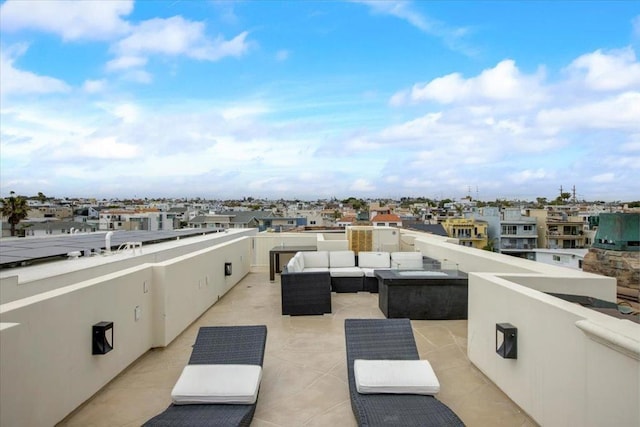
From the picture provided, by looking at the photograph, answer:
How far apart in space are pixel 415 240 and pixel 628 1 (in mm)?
6195

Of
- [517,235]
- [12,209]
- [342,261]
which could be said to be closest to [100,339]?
[342,261]

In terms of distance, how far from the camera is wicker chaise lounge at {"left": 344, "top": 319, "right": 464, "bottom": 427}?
2.71m

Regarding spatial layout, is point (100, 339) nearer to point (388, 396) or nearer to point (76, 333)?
point (76, 333)

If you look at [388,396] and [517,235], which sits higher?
[388,396]

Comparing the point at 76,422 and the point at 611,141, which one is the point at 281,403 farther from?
the point at 611,141

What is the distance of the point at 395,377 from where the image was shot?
10.6ft

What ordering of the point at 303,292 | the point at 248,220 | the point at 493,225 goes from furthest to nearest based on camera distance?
1. the point at 248,220
2. the point at 493,225
3. the point at 303,292

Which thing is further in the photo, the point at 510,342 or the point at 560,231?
the point at 560,231

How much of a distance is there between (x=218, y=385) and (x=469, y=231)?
37266 millimetres

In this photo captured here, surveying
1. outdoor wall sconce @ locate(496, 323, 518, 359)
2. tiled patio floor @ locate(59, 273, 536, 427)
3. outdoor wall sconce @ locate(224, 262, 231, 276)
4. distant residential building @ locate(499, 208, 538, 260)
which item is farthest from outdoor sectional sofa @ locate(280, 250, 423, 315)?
distant residential building @ locate(499, 208, 538, 260)

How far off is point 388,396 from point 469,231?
120 ft

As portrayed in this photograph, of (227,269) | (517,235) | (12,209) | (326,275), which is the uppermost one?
(12,209)

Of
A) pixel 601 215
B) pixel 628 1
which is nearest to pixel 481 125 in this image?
pixel 601 215

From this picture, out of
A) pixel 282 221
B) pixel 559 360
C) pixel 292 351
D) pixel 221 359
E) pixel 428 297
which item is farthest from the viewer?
pixel 282 221
